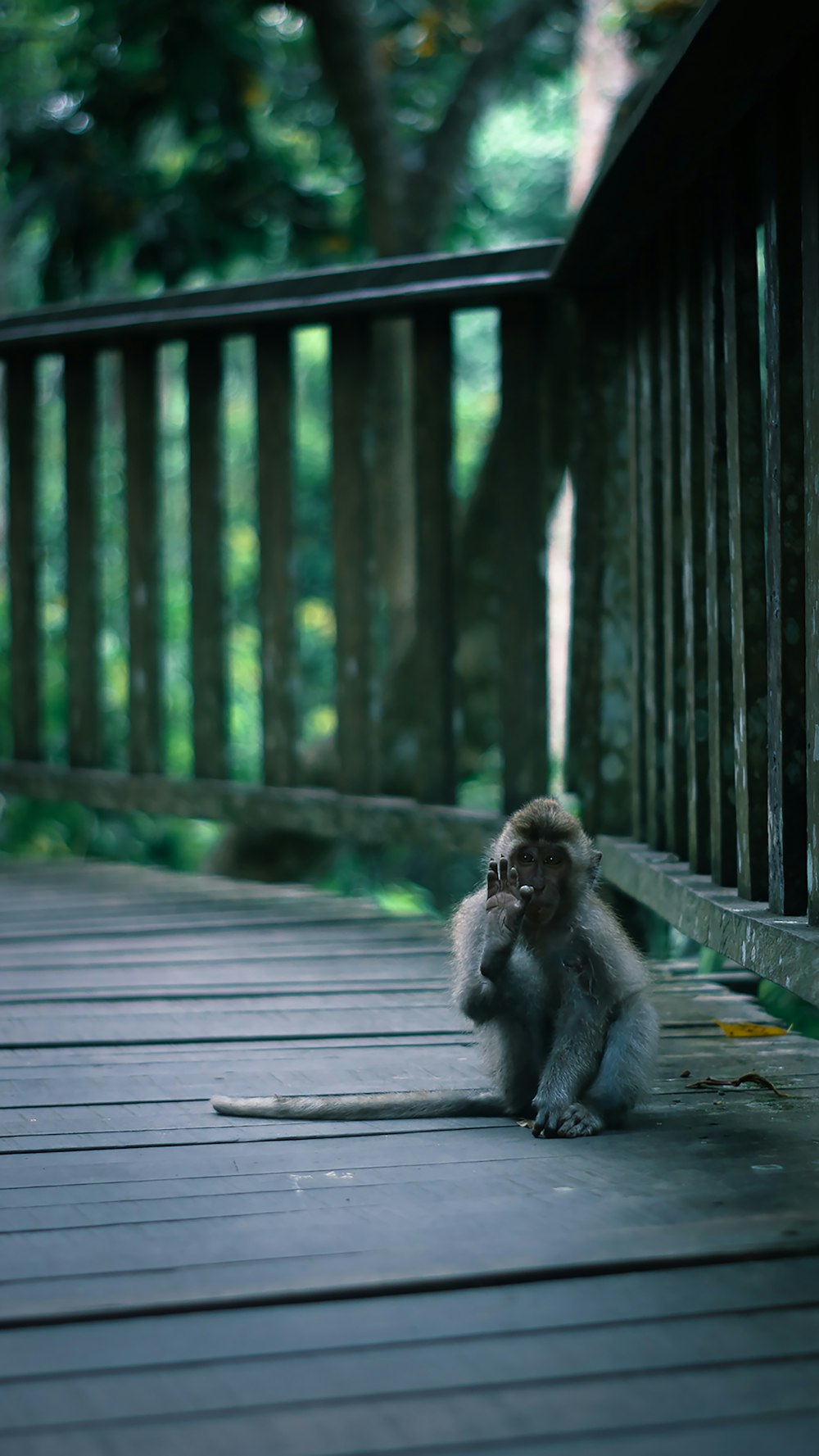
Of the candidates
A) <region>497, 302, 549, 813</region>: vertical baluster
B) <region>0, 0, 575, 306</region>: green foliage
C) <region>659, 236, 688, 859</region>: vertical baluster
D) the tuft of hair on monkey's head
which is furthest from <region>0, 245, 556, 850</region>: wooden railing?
<region>0, 0, 575, 306</region>: green foliage

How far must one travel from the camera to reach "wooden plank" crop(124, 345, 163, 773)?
494 cm

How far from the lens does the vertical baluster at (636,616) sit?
3.54 m

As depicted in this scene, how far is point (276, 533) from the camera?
15.0 feet

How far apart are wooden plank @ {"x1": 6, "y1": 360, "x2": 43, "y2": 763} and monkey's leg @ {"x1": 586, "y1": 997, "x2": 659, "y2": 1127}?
3.48 m

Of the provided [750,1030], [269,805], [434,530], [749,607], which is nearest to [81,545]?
[269,805]

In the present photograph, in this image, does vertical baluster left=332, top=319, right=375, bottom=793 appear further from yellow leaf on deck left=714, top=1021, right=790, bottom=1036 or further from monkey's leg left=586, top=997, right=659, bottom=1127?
monkey's leg left=586, top=997, right=659, bottom=1127

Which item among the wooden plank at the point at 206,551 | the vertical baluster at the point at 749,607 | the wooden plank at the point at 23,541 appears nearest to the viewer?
the vertical baluster at the point at 749,607

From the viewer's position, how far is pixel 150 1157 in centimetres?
216

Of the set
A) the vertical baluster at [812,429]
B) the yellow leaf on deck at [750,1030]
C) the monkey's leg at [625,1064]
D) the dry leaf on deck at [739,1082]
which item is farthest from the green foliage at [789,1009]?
the vertical baluster at [812,429]

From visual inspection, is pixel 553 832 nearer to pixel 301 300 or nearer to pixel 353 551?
pixel 353 551

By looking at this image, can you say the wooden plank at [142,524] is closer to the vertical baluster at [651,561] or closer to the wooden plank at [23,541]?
the wooden plank at [23,541]

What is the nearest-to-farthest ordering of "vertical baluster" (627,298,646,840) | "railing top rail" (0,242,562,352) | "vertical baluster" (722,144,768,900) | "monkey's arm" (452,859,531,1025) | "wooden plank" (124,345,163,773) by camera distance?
"monkey's arm" (452,859,531,1025), "vertical baluster" (722,144,768,900), "vertical baluster" (627,298,646,840), "railing top rail" (0,242,562,352), "wooden plank" (124,345,163,773)

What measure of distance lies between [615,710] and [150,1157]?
195cm

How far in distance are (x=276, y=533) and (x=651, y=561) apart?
156cm
